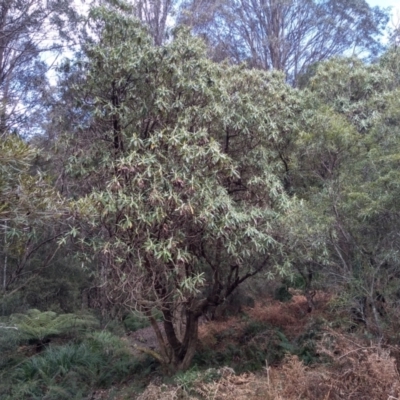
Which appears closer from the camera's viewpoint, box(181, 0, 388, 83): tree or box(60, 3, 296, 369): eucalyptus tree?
box(60, 3, 296, 369): eucalyptus tree

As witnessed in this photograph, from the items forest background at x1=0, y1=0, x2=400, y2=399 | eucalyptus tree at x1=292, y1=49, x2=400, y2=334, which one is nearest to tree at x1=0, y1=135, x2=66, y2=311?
forest background at x1=0, y1=0, x2=400, y2=399

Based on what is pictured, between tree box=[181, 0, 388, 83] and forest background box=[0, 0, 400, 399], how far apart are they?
8904 mm

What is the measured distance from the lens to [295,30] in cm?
1991

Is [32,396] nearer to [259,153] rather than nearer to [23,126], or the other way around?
[259,153]

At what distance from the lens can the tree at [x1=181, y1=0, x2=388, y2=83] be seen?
19250 millimetres

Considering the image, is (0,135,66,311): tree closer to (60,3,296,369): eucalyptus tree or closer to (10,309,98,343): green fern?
(60,3,296,369): eucalyptus tree

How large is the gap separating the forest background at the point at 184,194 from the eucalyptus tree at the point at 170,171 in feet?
0.09

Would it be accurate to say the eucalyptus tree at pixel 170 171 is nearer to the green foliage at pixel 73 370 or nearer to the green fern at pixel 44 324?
the green foliage at pixel 73 370

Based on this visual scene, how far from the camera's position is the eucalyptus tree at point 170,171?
20.8ft

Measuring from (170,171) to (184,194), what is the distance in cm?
38

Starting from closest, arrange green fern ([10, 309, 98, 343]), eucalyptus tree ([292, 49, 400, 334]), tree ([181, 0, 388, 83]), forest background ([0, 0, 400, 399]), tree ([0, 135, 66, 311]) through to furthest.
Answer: tree ([0, 135, 66, 311])
eucalyptus tree ([292, 49, 400, 334])
forest background ([0, 0, 400, 399])
green fern ([10, 309, 98, 343])
tree ([181, 0, 388, 83])

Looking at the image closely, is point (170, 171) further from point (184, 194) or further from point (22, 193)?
point (22, 193)

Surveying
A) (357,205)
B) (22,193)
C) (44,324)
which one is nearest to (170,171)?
(22,193)

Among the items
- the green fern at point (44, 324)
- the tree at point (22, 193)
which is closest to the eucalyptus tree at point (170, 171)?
the tree at point (22, 193)
